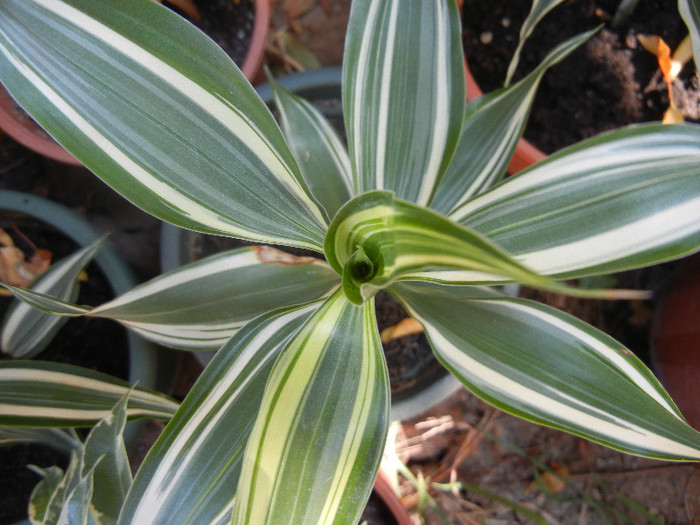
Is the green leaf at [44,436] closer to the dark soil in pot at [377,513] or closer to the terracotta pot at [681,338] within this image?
the dark soil in pot at [377,513]

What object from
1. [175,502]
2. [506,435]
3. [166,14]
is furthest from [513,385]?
[506,435]

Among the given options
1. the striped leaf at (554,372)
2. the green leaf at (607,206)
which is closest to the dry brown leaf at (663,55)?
the green leaf at (607,206)

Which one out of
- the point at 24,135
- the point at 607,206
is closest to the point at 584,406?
the point at 607,206

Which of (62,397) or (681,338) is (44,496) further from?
(681,338)

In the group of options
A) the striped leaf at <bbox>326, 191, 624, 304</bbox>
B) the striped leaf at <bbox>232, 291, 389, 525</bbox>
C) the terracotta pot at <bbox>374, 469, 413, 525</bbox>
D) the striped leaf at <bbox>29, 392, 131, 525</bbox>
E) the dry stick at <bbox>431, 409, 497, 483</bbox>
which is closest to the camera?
the striped leaf at <bbox>326, 191, 624, 304</bbox>

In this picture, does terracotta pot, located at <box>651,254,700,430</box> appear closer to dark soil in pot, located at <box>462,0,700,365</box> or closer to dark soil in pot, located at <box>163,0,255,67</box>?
dark soil in pot, located at <box>462,0,700,365</box>

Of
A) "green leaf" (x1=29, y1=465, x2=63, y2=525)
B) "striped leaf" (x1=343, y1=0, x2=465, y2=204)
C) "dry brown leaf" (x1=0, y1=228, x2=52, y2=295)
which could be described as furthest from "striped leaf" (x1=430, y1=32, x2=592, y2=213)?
"dry brown leaf" (x1=0, y1=228, x2=52, y2=295)

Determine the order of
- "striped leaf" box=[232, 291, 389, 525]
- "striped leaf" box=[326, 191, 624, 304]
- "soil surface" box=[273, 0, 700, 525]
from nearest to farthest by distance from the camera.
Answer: "striped leaf" box=[326, 191, 624, 304] < "striped leaf" box=[232, 291, 389, 525] < "soil surface" box=[273, 0, 700, 525]
